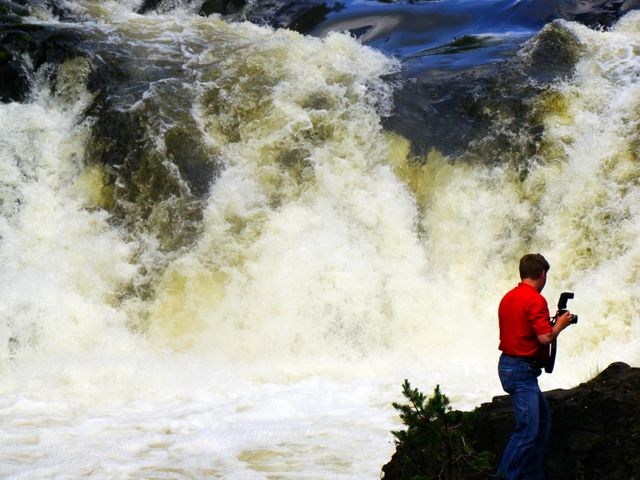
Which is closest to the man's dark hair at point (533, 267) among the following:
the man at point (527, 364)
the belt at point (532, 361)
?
the man at point (527, 364)

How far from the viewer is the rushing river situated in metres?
6.78

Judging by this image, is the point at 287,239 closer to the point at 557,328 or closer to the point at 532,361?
the point at 532,361

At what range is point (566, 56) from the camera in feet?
35.6

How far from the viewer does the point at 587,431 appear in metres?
4.03

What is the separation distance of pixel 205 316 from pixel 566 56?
7.10 meters

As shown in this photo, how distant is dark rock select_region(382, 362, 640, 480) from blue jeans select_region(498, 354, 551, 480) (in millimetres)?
270

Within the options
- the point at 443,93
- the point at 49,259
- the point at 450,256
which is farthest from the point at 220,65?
the point at 450,256

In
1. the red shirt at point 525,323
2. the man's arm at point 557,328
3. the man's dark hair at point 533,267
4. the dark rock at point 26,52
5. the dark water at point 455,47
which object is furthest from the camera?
the dark rock at point 26,52

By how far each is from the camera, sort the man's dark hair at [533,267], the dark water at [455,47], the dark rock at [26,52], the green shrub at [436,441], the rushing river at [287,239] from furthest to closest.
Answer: the dark rock at [26,52] < the dark water at [455,47] < the rushing river at [287,239] < the man's dark hair at [533,267] < the green shrub at [436,441]

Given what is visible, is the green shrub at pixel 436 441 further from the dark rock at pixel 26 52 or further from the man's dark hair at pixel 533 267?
the dark rock at pixel 26 52

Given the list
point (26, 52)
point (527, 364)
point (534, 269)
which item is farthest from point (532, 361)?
point (26, 52)

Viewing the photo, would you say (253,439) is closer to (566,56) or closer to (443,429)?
(443,429)

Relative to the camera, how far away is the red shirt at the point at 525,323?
376cm

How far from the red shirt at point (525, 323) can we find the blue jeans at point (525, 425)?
0.08m
